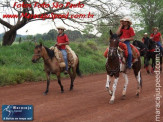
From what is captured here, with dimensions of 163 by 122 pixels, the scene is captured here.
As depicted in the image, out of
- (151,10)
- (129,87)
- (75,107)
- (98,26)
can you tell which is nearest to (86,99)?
(75,107)

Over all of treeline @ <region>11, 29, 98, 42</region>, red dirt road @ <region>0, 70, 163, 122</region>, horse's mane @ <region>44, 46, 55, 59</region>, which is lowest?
red dirt road @ <region>0, 70, 163, 122</region>

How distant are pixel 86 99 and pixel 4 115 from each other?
311cm

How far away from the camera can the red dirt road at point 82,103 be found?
6125 millimetres

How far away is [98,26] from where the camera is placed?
53.4 ft

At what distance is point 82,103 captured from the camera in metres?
7.71

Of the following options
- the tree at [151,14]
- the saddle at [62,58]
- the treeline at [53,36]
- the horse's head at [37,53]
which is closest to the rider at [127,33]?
the saddle at [62,58]

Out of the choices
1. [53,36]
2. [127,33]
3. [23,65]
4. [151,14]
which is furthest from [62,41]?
[151,14]

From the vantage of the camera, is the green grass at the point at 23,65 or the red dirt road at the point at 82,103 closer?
the red dirt road at the point at 82,103

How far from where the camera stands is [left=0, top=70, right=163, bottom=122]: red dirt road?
6125 mm

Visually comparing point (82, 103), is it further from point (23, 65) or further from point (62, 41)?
point (23, 65)

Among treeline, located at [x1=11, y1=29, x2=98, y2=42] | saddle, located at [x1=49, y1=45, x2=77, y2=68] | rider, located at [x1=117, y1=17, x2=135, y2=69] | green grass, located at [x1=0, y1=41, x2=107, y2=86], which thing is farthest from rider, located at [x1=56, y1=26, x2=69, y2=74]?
treeline, located at [x1=11, y1=29, x2=98, y2=42]

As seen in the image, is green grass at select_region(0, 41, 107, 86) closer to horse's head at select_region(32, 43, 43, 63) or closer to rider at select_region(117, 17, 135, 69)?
horse's head at select_region(32, 43, 43, 63)

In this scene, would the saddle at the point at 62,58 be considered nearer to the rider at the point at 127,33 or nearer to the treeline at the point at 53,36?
Result: the rider at the point at 127,33

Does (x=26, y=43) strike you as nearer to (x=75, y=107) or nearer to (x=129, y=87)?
(x=129, y=87)
